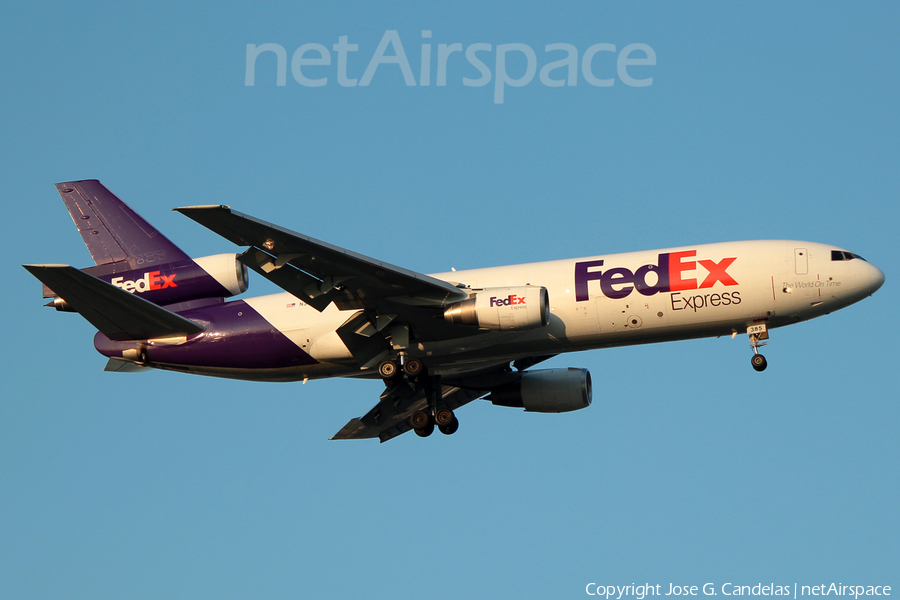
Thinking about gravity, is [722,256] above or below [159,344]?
above

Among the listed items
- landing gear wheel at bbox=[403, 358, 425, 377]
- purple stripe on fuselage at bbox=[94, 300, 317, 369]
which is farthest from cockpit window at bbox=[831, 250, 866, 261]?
purple stripe on fuselage at bbox=[94, 300, 317, 369]

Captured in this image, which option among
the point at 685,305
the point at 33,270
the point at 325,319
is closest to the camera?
the point at 33,270

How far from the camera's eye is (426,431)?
38281 mm

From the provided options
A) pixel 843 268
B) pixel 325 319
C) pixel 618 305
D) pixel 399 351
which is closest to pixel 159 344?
pixel 325 319

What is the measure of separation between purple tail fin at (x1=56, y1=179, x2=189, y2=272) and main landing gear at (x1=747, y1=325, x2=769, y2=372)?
19877mm

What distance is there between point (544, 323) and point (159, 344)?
14.0 m

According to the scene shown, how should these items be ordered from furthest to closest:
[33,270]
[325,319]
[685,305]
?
[325,319]
[685,305]
[33,270]

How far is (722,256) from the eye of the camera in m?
34.4

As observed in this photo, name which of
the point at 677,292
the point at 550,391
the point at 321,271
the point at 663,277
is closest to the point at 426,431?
the point at 550,391

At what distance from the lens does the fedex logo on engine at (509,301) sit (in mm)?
32969

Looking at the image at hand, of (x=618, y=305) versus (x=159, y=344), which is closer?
(x=618, y=305)

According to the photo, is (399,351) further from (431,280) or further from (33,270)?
(33,270)

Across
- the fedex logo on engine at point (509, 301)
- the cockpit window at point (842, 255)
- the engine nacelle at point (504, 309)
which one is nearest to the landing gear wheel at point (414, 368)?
the engine nacelle at point (504, 309)

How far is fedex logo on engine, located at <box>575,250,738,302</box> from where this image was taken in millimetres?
34000
